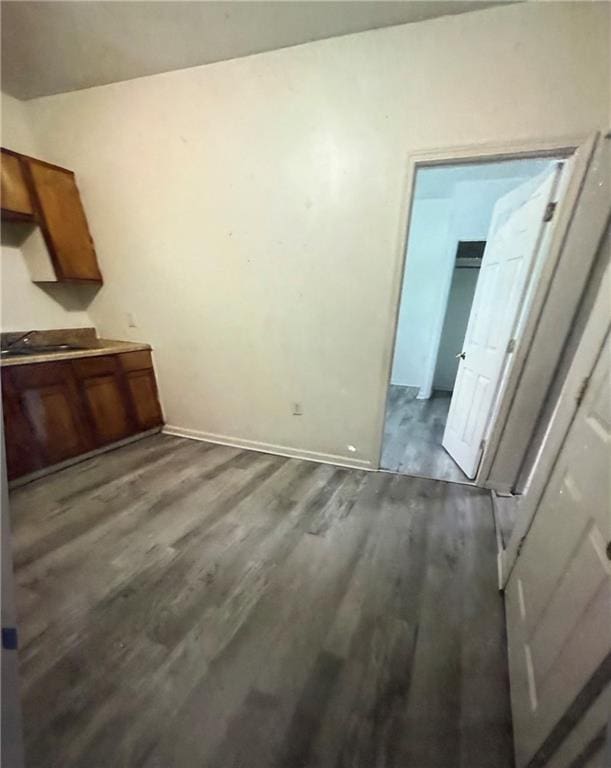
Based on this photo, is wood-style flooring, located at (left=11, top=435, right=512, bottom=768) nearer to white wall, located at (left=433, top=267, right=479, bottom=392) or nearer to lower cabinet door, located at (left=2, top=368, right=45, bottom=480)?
lower cabinet door, located at (left=2, top=368, right=45, bottom=480)

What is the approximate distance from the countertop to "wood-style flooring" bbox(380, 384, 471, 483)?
2.42 m

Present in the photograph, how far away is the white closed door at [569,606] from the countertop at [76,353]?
297 centimetres

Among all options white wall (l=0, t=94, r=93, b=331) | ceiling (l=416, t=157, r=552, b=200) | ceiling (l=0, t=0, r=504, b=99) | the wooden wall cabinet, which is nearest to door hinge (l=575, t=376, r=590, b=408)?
ceiling (l=0, t=0, r=504, b=99)

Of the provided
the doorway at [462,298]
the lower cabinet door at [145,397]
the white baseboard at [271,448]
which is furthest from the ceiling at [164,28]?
the white baseboard at [271,448]

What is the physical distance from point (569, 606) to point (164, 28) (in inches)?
124

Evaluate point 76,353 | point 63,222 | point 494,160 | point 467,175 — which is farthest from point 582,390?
point 63,222

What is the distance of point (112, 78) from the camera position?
2.10 m

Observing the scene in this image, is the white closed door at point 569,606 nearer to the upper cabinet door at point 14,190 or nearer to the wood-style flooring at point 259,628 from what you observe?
the wood-style flooring at point 259,628

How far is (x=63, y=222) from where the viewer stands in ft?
8.04

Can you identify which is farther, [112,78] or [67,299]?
[67,299]

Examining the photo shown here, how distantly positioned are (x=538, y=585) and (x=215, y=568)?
1.40 meters

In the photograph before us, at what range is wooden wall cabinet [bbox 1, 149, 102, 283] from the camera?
2170 mm

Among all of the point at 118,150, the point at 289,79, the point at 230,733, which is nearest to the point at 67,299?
the point at 118,150

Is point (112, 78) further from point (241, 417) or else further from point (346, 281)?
point (241, 417)
